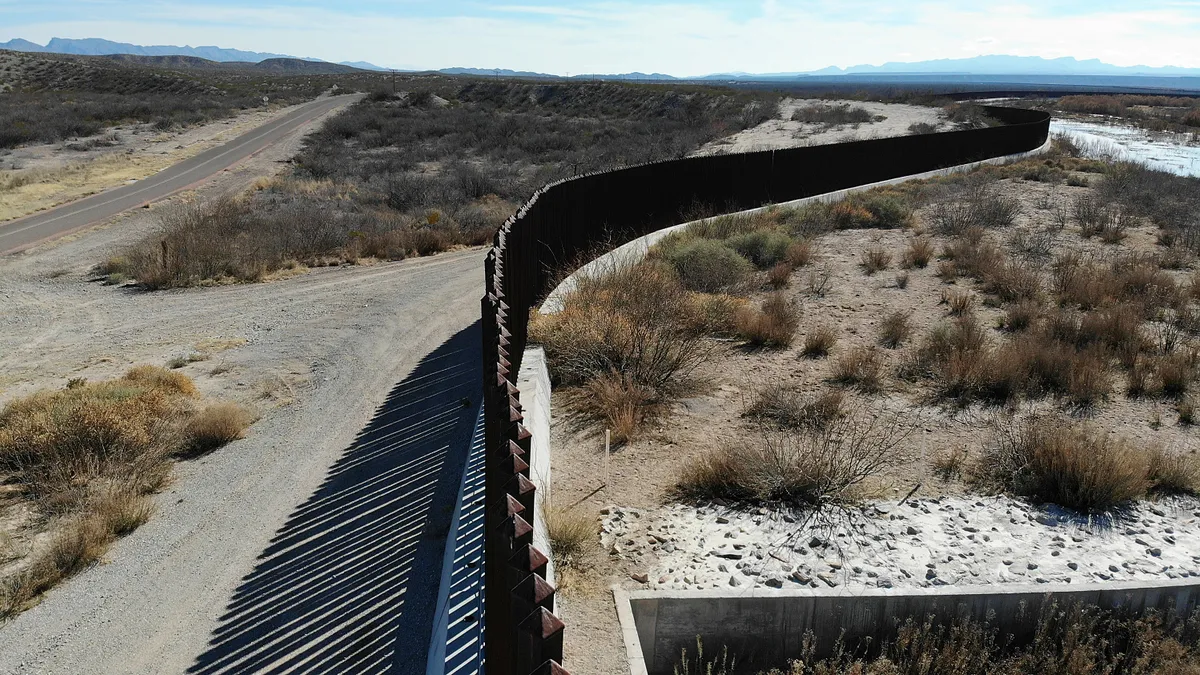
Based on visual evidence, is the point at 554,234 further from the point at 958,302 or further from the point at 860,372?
the point at 958,302

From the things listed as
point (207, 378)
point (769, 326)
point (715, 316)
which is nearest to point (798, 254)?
point (715, 316)

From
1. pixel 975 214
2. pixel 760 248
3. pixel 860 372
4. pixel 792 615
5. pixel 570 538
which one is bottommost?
pixel 792 615

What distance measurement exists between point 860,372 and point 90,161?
39.0m

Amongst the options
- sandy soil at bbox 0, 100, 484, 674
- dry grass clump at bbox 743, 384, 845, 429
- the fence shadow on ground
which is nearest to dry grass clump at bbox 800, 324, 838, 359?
dry grass clump at bbox 743, 384, 845, 429

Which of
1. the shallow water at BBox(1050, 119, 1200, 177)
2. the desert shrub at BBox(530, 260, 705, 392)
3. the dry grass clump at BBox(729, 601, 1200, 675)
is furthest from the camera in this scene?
the shallow water at BBox(1050, 119, 1200, 177)

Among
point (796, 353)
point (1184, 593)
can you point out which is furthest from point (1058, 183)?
point (1184, 593)

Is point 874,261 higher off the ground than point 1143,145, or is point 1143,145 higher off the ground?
point 1143,145

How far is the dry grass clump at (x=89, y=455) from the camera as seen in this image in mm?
5688

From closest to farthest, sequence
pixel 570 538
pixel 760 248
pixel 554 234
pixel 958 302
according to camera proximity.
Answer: pixel 570 538 < pixel 958 302 < pixel 554 234 < pixel 760 248

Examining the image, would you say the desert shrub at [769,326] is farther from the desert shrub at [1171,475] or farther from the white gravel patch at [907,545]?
the desert shrub at [1171,475]

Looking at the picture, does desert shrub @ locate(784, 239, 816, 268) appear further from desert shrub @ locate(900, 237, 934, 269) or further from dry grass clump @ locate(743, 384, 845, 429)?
dry grass clump @ locate(743, 384, 845, 429)

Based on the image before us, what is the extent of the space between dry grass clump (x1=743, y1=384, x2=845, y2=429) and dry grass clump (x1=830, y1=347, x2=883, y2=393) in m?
0.68

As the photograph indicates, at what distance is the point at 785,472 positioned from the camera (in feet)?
20.5

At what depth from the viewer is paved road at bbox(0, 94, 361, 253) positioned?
20.6 metres
